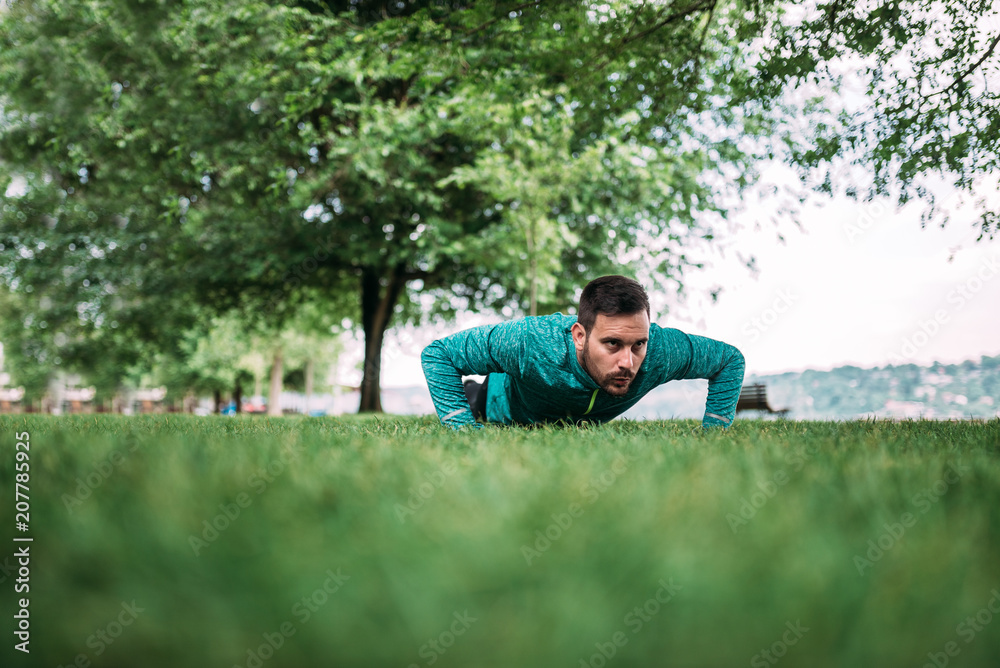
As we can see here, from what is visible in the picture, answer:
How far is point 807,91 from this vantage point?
5.63 metres

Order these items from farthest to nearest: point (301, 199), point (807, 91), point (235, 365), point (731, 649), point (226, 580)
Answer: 1. point (235, 365)
2. point (301, 199)
3. point (807, 91)
4. point (226, 580)
5. point (731, 649)

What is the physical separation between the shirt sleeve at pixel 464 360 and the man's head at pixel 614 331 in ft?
1.70

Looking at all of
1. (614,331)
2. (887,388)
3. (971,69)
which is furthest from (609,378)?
(887,388)

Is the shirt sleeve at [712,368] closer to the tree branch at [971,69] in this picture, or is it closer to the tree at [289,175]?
the tree branch at [971,69]

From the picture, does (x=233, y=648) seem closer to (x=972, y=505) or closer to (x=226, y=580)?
(x=226, y=580)

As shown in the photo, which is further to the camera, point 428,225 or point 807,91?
point 428,225


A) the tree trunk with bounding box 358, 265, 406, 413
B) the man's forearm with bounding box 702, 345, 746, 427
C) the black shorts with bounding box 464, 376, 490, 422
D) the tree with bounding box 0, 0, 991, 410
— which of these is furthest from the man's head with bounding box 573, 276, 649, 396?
the tree trunk with bounding box 358, 265, 406, 413

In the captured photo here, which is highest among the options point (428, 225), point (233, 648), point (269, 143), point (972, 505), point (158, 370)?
point (269, 143)

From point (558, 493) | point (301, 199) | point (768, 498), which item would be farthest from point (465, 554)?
point (301, 199)

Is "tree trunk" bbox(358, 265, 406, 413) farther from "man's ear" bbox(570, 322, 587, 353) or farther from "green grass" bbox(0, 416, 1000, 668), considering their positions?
"green grass" bbox(0, 416, 1000, 668)

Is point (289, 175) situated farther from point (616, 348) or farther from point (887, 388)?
point (887, 388)

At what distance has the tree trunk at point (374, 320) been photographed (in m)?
16.4

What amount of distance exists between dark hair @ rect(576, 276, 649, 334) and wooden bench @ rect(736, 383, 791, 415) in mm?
12810

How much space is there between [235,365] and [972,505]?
35195mm
